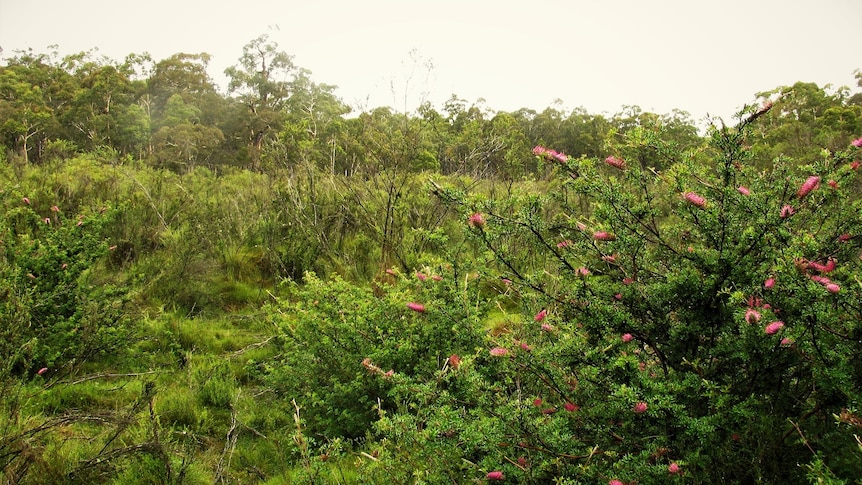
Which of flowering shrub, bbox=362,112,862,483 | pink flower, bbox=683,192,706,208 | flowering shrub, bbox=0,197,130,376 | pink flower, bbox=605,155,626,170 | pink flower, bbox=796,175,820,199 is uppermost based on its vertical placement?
pink flower, bbox=605,155,626,170

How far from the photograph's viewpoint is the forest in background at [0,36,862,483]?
1768mm

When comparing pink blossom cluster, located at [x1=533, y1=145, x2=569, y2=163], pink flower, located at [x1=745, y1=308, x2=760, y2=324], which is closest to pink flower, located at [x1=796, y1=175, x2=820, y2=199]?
pink flower, located at [x1=745, y1=308, x2=760, y2=324]

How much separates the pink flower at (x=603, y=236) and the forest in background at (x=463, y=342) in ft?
0.04

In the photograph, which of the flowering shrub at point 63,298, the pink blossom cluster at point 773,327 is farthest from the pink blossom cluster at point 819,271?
the flowering shrub at point 63,298

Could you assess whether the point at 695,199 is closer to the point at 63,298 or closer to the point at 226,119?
the point at 63,298

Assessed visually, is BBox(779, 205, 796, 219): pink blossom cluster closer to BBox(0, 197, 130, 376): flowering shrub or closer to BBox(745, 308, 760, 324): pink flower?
BBox(745, 308, 760, 324): pink flower

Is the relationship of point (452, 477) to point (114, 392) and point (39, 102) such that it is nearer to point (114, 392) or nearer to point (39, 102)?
point (114, 392)

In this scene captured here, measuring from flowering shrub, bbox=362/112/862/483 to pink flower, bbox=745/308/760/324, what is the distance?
0.01 metres

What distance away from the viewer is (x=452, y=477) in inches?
75.9

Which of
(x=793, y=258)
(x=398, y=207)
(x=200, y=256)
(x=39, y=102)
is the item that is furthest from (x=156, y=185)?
(x=39, y=102)

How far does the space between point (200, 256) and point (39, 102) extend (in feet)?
91.2

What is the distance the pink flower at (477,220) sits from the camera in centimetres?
221

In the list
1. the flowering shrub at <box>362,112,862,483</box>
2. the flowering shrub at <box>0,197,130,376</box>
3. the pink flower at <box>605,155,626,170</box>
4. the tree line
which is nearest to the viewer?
the flowering shrub at <box>362,112,862,483</box>

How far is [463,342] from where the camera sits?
2986 mm
